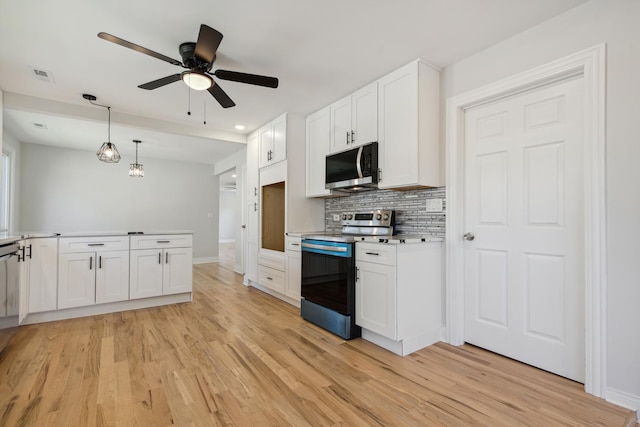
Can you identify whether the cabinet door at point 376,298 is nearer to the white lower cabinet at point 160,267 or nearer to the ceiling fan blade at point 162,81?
the ceiling fan blade at point 162,81

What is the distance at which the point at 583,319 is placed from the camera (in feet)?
6.40

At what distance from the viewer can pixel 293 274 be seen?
3648 millimetres

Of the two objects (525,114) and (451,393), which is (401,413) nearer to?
(451,393)

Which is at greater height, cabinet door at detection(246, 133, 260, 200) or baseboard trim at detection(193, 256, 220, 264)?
cabinet door at detection(246, 133, 260, 200)

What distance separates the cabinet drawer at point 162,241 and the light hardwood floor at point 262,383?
38.6 inches

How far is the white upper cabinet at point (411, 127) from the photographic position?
2568 mm

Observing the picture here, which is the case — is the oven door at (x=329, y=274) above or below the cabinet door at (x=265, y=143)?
below

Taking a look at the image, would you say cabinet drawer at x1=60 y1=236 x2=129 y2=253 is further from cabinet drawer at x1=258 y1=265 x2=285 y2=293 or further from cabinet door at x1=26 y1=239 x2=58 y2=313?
cabinet drawer at x1=258 y1=265 x2=285 y2=293

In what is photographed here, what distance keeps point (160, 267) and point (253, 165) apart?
1.96m

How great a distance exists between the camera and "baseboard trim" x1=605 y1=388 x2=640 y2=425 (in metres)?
1.67

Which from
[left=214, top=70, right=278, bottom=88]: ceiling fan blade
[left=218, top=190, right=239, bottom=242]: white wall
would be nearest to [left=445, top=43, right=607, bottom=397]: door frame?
[left=214, top=70, right=278, bottom=88]: ceiling fan blade

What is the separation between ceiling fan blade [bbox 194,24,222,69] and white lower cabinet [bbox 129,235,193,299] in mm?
2338

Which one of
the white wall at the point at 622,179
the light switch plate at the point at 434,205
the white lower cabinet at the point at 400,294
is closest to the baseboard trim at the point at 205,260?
the white lower cabinet at the point at 400,294

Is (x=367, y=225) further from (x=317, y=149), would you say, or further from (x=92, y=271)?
(x=92, y=271)
